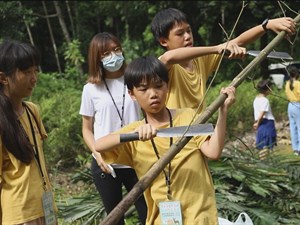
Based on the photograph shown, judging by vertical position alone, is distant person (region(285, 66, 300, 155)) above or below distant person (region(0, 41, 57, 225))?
below

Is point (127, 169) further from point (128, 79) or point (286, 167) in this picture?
point (286, 167)

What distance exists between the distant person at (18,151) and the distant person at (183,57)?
665mm

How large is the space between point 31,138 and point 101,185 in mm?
750

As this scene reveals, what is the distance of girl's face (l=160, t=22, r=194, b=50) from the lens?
9.63 feet

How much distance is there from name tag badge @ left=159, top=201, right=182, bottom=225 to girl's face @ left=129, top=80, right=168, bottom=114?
41cm

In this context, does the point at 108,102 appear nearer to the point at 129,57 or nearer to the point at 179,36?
the point at 179,36

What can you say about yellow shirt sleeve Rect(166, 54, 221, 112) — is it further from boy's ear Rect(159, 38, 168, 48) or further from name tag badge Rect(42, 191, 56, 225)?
name tag badge Rect(42, 191, 56, 225)

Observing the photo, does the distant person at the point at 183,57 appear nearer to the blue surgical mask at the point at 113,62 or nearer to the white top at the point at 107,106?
the blue surgical mask at the point at 113,62

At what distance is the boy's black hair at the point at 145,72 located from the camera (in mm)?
2408


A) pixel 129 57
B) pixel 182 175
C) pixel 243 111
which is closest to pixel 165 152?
pixel 182 175

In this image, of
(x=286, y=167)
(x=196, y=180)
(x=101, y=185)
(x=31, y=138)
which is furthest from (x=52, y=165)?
(x=196, y=180)

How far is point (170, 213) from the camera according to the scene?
7.52 feet

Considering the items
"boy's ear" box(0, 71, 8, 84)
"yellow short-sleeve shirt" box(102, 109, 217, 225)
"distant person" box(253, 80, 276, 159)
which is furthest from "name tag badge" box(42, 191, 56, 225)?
"distant person" box(253, 80, 276, 159)

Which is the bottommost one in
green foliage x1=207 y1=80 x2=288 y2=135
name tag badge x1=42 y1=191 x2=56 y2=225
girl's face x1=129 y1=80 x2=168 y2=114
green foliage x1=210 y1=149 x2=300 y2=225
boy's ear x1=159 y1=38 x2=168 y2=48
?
green foliage x1=207 y1=80 x2=288 y2=135
